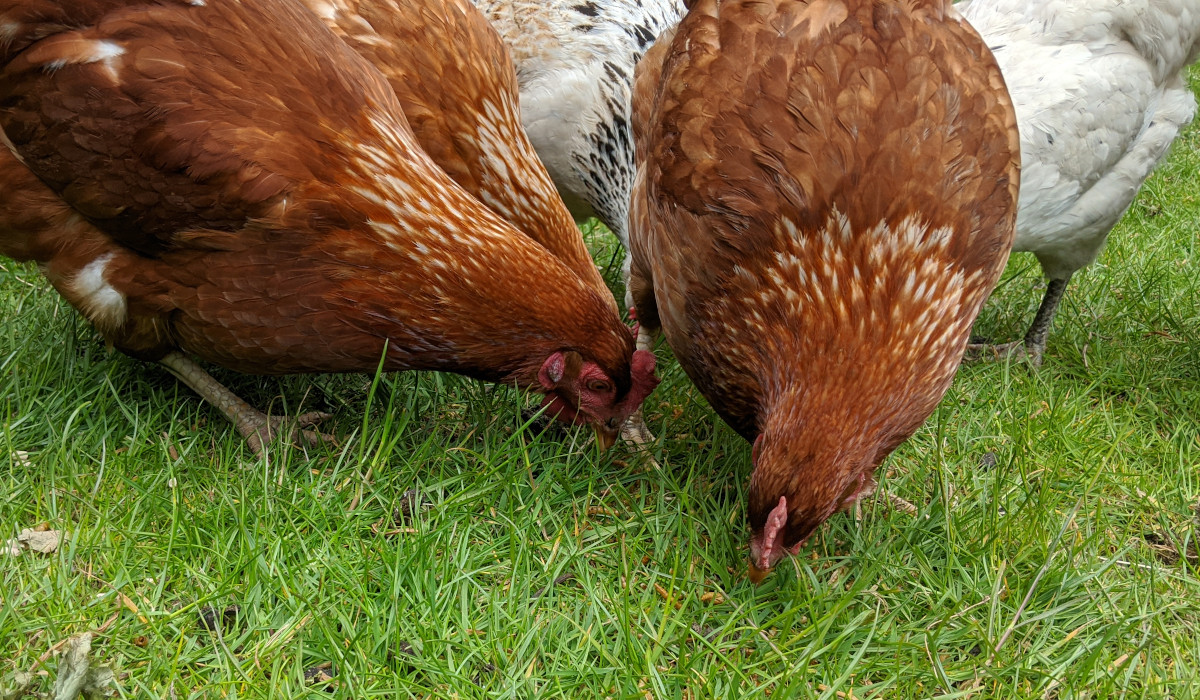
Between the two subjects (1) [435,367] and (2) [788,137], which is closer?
(2) [788,137]

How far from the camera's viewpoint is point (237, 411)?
3.01 metres

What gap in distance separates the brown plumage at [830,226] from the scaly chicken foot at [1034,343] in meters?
1.64

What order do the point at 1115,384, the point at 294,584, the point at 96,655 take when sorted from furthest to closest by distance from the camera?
the point at 1115,384 < the point at 294,584 < the point at 96,655

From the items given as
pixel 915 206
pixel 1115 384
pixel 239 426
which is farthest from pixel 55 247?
pixel 1115 384

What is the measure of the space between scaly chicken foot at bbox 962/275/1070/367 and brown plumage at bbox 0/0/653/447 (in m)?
2.11

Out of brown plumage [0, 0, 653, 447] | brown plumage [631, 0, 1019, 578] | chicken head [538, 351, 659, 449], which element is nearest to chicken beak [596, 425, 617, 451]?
chicken head [538, 351, 659, 449]

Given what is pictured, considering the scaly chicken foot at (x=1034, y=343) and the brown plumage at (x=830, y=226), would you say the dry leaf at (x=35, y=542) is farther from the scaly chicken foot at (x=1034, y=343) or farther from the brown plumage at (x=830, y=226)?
the scaly chicken foot at (x=1034, y=343)

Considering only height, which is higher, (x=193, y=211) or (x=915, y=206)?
(x=915, y=206)

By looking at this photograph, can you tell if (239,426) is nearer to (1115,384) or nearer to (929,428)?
(929,428)

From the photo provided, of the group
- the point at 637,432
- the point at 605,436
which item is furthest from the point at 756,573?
the point at 637,432

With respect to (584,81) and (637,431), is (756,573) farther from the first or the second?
(584,81)

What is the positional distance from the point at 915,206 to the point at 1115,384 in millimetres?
2172

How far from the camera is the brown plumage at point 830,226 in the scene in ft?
7.75

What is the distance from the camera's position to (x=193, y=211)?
8.50 feet
